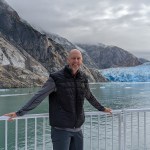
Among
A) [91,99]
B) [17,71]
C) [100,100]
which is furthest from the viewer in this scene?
[17,71]

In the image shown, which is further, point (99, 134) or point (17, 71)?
point (17, 71)

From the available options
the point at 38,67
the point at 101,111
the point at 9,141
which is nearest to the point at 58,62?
the point at 38,67

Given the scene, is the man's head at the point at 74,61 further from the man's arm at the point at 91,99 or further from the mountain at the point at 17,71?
the mountain at the point at 17,71

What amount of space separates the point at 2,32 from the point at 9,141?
12387 cm

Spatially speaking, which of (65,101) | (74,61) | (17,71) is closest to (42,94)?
(65,101)

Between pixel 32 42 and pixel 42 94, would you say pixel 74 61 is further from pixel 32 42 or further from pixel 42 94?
pixel 32 42

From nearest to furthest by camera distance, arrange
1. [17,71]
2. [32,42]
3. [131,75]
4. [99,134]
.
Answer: [99,134], [17,71], [32,42], [131,75]

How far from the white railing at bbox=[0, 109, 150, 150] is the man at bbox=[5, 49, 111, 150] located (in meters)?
0.65

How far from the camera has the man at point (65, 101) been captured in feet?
13.1

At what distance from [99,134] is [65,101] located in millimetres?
1687

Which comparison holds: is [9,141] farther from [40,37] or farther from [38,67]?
[40,37]

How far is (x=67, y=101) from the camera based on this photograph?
4.00 meters

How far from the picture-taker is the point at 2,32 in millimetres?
139375

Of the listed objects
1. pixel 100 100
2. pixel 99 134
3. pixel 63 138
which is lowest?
pixel 100 100
